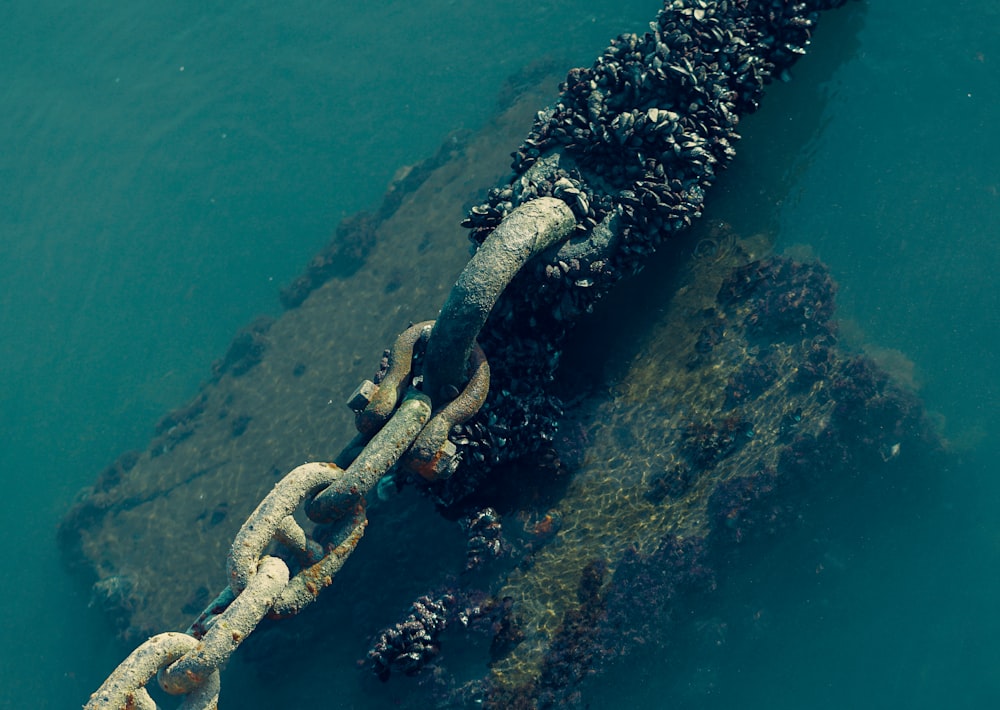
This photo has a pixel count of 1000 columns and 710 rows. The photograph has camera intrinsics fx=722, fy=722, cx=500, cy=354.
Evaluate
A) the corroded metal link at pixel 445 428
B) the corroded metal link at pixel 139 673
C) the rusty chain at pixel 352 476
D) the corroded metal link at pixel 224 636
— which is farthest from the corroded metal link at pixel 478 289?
the corroded metal link at pixel 139 673

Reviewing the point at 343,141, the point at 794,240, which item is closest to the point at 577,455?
the point at 794,240

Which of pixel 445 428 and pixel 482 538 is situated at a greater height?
pixel 445 428

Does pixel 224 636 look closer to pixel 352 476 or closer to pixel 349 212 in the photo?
pixel 352 476

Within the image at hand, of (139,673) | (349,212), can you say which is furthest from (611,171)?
(349,212)

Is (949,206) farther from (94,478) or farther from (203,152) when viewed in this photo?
(94,478)

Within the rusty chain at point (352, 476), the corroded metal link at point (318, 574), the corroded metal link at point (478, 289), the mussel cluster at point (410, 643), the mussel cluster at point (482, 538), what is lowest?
the mussel cluster at point (410, 643)

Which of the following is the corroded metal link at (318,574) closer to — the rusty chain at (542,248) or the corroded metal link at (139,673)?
the rusty chain at (542,248)

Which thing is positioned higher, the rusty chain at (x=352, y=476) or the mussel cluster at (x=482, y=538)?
the rusty chain at (x=352, y=476)
